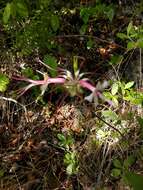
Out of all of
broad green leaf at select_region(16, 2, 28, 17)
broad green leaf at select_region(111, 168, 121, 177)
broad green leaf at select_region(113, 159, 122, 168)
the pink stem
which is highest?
broad green leaf at select_region(16, 2, 28, 17)

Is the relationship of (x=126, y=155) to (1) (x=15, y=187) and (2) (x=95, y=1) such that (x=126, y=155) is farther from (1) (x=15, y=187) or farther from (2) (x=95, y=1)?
(2) (x=95, y=1)

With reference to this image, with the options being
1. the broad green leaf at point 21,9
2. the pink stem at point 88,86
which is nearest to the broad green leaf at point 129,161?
the broad green leaf at point 21,9

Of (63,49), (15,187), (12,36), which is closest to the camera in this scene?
(15,187)

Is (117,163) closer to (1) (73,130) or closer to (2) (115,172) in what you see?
(2) (115,172)

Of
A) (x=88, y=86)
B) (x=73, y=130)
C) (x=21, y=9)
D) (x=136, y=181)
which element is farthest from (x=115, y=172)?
(x=88, y=86)

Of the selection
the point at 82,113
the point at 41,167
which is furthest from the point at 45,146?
the point at 82,113

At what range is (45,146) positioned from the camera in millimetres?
2504

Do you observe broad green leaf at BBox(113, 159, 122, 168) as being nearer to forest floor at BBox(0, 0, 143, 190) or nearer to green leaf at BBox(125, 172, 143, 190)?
forest floor at BBox(0, 0, 143, 190)

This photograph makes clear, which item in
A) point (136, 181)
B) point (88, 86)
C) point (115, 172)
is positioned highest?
point (88, 86)

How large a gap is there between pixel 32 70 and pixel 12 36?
0.25 meters

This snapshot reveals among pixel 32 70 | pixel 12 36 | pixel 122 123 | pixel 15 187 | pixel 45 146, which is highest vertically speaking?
pixel 12 36

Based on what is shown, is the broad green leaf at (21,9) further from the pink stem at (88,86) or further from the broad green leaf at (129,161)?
the pink stem at (88,86)

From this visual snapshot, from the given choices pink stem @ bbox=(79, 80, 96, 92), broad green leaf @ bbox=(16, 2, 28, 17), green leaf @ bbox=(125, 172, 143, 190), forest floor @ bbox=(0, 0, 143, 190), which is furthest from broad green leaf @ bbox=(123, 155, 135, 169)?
pink stem @ bbox=(79, 80, 96, 92)

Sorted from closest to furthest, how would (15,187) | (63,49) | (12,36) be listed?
(15,187), (12,36), (63,49)
